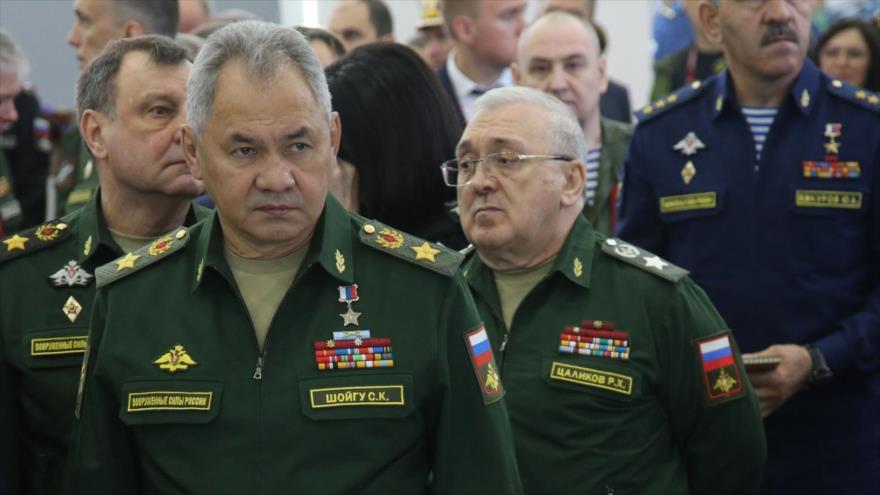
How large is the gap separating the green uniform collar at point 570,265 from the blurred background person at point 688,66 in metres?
3.05

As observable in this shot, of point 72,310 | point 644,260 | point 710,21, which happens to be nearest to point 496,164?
point 644,260

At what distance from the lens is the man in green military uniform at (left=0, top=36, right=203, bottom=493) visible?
10.4 feet

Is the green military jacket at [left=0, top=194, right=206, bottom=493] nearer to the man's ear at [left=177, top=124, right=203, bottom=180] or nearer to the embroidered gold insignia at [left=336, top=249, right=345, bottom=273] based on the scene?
the man's ear at [left=177, top=124, right=203, bottom=180]

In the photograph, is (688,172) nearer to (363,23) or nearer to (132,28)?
(132,28)

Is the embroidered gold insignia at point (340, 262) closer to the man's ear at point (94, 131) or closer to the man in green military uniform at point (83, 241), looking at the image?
the man in green military uniform at point (83, 241)

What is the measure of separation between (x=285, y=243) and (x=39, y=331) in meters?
0.82

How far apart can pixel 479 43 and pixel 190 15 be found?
171 centimetres

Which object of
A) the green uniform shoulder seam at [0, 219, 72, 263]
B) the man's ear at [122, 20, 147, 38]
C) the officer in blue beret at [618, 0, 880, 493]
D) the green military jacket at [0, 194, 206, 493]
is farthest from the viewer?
the man's ear at [122, 20, 147, 38]

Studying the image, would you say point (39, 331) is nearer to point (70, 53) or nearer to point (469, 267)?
point (469, 267)

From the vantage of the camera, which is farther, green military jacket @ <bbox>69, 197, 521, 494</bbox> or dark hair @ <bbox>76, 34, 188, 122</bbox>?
dark hair @ <bbox>76, 34, 188, 122</bbox>

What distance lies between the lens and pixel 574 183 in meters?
3.68

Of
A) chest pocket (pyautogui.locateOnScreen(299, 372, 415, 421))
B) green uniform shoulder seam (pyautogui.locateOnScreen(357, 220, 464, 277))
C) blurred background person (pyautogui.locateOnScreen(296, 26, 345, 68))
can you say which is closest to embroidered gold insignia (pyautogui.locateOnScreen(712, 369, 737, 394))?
green uniform shoulder seam (pyautogui.locateOnScreen(357, 220, 464, 277))

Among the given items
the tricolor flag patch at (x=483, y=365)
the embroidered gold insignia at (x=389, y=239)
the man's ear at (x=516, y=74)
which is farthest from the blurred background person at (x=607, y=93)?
the tricolor flag patch at (x=483, y=365)

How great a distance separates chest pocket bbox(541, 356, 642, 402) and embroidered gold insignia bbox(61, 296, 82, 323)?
45.1 inches
